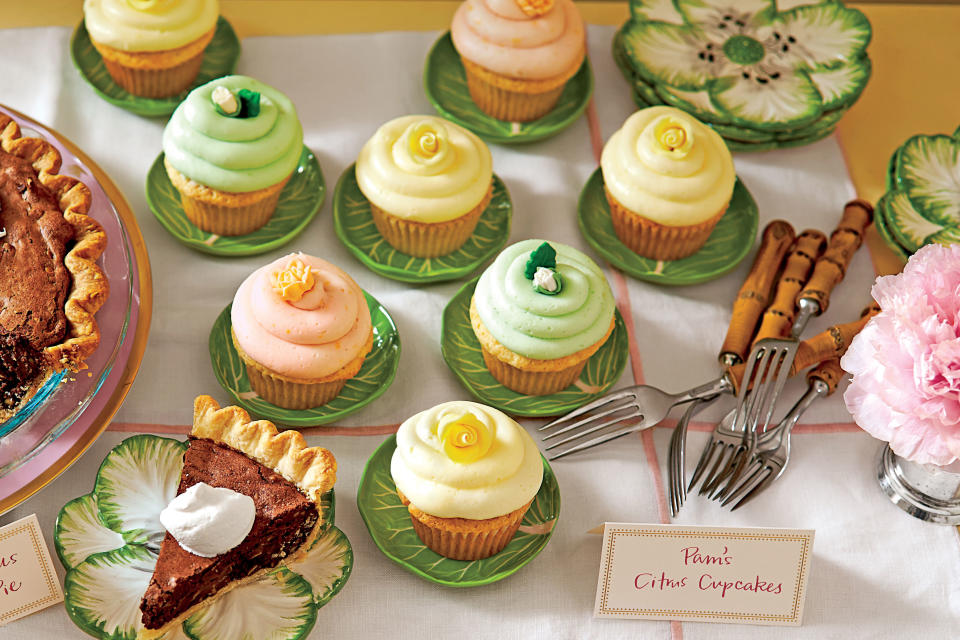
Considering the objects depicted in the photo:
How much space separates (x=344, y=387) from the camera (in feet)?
7.17

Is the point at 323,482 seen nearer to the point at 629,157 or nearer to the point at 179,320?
the point at 179,320

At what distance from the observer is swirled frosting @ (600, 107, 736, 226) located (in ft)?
7.64

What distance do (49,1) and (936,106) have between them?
2.63 m

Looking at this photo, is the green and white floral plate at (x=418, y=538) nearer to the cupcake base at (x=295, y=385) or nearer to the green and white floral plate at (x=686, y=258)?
the cupcake base at (x=295, y=385)

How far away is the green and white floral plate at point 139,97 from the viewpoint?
103 inches

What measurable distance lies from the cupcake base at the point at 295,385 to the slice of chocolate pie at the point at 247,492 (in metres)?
0.15

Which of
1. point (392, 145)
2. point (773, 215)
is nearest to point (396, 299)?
point (392, 145)

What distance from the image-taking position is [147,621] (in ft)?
5.61

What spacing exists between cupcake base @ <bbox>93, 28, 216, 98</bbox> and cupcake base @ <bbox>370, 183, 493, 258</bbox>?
628mm

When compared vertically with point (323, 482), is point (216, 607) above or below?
below

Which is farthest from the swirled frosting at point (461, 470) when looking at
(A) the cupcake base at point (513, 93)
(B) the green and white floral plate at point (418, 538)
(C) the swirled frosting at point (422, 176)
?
(A) the cupcake base at point (513, 93)

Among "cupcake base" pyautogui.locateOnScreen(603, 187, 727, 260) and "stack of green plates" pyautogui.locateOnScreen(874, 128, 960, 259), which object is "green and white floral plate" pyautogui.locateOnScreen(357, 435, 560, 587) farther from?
"stack of green plates" pyautogui.locateOnScreen(874, 128, 960, 259)

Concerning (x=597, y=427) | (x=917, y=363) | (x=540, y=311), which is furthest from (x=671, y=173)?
(x=917, y=363)

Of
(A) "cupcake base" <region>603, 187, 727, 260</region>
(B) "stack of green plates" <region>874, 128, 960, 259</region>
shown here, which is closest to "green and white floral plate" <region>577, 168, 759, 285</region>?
(A) "cupcake base" <region>603, 187, 727, 260</region>
